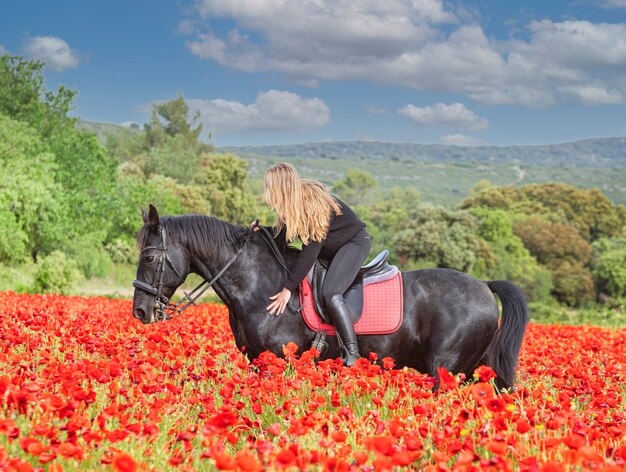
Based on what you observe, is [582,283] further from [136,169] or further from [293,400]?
[293,400]

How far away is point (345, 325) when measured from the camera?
708 cm

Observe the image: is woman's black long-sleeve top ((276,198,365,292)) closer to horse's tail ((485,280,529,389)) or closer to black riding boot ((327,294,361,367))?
black riding boot ((327,294,361,367))

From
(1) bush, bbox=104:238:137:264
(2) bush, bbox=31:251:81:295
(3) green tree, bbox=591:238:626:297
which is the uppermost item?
(2) bush, bbox=31:251:81:295

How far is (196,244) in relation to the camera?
7.24 meters

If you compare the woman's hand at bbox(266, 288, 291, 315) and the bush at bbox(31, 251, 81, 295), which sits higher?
the woman's hand at bbox(266, 288, 291, 315)

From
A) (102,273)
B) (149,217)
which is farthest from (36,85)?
(149,217)

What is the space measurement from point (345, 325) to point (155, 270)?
211 centimetres

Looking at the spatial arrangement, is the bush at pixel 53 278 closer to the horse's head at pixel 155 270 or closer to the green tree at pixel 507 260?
the horse's head at pixel 155 270

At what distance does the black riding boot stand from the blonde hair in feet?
2.33

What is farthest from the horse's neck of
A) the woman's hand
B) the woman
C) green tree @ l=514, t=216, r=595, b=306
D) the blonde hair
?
green tree @ l=514, t=216, r=595, b=306

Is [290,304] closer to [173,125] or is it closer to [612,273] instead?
[612,273]

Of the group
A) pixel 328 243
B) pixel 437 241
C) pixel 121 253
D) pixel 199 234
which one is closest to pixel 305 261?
pixel 328 243

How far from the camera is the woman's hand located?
7113mm

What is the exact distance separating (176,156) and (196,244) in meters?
83.7
